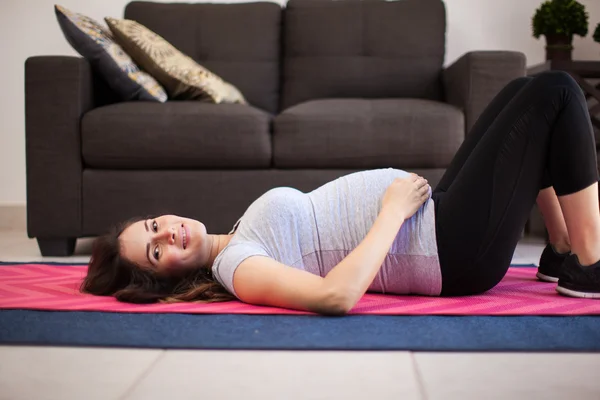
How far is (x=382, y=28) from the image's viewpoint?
3332 millimetres

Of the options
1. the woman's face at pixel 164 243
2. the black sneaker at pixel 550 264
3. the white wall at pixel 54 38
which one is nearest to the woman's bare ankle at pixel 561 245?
the black sneaker at pixel 550 264

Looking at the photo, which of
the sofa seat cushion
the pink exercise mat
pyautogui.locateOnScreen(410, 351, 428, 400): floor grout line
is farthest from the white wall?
pyautogui.locateOnScreen(410, 351, 428, 400): floor grout line

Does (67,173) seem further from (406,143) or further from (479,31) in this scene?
(479,31)

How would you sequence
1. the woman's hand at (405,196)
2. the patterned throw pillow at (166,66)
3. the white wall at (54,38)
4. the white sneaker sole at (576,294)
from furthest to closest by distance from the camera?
the white wall at (54,38) < the patterned throw pillow at (166,66) < the white sneaker sole at (576,294) < the woman's hand at (405,196)

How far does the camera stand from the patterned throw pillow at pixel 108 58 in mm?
2732

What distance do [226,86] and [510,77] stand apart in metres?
1.26

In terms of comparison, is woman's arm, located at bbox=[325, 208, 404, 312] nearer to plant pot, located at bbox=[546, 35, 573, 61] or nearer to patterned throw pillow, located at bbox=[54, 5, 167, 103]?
patterned throw pillow, located at bbox=[54, 5, 167, 103]

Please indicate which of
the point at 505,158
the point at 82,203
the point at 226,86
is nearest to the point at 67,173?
the point at 82,203

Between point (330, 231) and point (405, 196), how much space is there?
0.19 meters

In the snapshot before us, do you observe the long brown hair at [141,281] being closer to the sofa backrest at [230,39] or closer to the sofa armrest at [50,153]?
the sofa armrest at [50,153]

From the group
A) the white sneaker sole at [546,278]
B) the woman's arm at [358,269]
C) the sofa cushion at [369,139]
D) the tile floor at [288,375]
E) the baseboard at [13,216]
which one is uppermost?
the sofa cushion at [369,139]

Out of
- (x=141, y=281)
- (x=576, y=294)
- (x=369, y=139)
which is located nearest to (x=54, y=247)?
(x=141, y=281)

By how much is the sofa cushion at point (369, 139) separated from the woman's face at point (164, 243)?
1.12 meters

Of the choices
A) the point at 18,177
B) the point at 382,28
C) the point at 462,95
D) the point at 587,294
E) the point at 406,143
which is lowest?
the point at 18,177
